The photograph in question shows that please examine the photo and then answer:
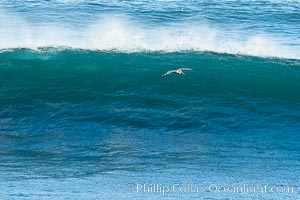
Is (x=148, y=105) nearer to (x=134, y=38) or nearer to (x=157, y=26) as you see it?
(x=134, y=38)

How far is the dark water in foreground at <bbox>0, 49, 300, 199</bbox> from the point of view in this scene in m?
20.8

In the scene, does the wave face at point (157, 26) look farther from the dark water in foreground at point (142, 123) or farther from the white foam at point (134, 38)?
the dark water in foreground at point (142, 123)

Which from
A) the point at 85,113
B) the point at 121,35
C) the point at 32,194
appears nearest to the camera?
the point at 32,194

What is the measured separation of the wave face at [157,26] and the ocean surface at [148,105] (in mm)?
95

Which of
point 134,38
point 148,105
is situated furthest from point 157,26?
point 148,105

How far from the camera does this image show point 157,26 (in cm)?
3791

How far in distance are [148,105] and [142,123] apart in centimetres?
152

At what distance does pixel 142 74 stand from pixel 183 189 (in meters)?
10.2

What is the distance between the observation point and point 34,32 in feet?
117

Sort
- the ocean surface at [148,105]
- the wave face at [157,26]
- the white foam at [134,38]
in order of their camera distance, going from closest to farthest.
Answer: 1. the ocean surface at [148,105]
2. the white foam at [134,38]
3. the wave face at [157,26]

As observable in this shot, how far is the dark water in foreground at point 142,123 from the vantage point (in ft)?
68.3

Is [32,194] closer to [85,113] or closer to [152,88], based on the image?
[85,113]

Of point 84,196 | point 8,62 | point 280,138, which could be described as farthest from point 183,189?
point 8,62

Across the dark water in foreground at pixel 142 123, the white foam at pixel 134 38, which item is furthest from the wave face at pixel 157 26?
the dark water in foreground at pixel 142 123
